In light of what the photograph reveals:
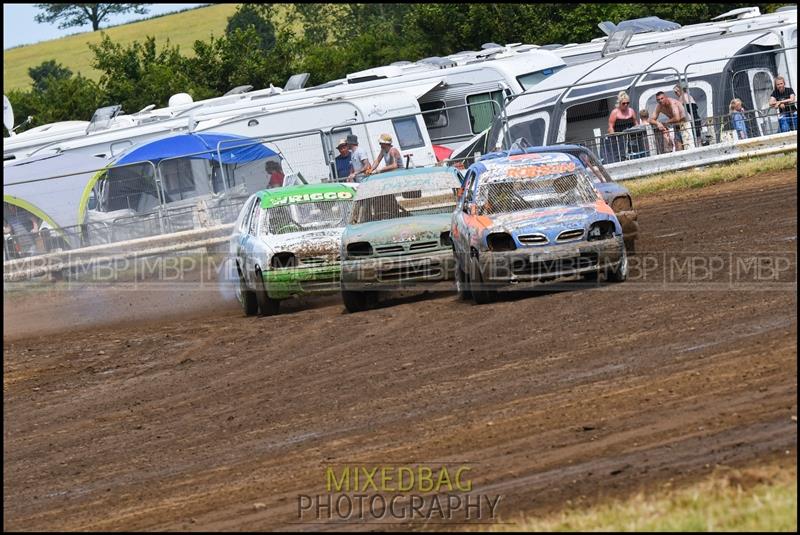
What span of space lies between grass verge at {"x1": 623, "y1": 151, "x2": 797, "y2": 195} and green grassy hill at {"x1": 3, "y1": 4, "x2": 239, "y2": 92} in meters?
67.0

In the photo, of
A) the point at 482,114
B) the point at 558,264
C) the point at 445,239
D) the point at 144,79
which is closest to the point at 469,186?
the point at 445,239

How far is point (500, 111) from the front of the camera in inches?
975

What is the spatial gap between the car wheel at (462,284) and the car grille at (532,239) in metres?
0.90

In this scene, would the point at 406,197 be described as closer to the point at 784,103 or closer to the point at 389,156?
the point at 389,156

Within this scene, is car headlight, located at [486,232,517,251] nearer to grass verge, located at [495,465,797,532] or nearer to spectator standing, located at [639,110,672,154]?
grass verge, located at [495,465,797,532]

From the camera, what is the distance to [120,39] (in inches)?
3639

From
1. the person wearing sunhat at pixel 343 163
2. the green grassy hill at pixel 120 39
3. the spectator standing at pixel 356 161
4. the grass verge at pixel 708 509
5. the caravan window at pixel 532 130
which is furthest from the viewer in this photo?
the green grassy hill at pixel 120 39

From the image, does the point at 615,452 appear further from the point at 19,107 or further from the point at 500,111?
the point at 19,107

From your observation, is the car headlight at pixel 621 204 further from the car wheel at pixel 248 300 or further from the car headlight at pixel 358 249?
the car wheel at pixel 248 300

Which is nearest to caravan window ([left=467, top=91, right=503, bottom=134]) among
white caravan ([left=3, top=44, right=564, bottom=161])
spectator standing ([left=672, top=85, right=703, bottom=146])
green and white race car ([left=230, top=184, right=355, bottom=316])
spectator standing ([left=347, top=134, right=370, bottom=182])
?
white caravan ([left=3, top=44, right=564, bottom=161])

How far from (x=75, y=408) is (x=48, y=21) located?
111503mm

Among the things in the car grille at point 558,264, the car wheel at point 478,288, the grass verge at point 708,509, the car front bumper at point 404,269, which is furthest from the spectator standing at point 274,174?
the grass verge at point 708,509

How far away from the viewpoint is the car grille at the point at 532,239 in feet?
46.2

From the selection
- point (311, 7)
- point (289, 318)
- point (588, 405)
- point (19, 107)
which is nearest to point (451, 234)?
point (289, 318)
